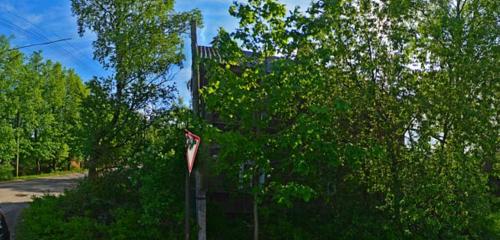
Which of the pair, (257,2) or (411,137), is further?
(411,137)

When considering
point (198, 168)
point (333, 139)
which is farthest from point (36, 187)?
point (333, 139)

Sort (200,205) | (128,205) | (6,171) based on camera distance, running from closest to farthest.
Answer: (200,205)
(128,205)
(6,171)

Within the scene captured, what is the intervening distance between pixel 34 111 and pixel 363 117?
31.9m

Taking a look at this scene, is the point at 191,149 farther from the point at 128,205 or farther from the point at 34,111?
the point at 34,111

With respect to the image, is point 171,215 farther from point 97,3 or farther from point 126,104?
point 97,3

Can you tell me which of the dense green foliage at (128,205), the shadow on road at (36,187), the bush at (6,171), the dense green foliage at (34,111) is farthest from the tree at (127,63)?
the bush at (6,171)

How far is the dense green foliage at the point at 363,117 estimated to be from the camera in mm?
7480

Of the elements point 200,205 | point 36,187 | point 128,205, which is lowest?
point 36,187

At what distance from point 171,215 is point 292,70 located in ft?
13.5

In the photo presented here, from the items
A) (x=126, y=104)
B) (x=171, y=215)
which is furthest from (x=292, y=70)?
(x=126, y=104)

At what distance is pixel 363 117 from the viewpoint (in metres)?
9.40

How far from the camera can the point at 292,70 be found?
7.26 m

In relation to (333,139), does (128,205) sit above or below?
below

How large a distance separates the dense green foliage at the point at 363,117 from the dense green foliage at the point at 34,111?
981 inches
